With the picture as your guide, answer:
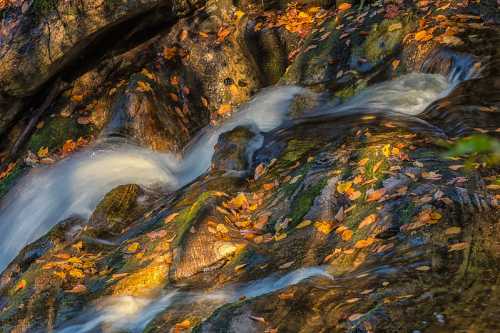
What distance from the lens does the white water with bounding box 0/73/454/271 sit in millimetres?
8789

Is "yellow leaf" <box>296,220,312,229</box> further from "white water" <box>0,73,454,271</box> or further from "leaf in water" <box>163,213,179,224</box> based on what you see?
"white water" <box>0,73,454,271</box>

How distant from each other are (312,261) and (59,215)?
4.46 meters

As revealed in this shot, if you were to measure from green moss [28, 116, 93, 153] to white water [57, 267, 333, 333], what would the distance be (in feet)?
15.4

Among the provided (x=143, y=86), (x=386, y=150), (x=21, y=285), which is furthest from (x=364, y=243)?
(x=143, y=86)

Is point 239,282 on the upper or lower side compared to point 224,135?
lower

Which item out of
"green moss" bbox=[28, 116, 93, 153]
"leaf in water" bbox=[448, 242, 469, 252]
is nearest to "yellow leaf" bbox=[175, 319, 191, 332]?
"leaf in water" bbox=[448, 242, 469, 252]

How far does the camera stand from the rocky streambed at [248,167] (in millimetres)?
5020

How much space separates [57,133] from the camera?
1059 cm

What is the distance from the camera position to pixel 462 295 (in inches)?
169

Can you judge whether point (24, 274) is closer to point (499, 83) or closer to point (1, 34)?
point (1, 34)

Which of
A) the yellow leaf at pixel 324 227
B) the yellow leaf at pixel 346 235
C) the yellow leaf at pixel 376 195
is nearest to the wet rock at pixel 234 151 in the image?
the yellow leaf at pixel 324 227

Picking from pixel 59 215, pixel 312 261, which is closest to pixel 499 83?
pixel 312 261

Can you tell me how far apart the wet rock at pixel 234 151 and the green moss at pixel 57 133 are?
2716 mm

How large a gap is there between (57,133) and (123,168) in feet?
5.62
